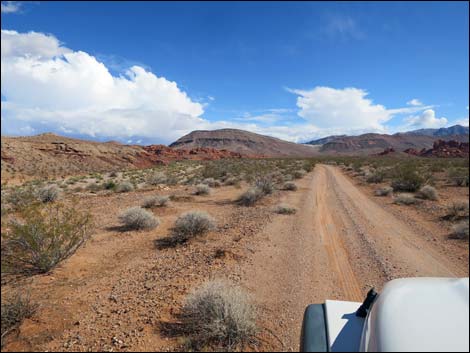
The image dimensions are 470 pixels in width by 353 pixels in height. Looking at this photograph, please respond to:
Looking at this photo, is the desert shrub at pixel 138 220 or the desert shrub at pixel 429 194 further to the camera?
the desert shrub at pixel 429 194

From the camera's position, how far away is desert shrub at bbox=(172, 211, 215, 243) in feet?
25.7

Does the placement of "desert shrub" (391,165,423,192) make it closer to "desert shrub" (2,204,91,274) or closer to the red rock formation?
"desert shrub" (2,204,91,274)

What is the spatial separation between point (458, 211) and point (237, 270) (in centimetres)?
959

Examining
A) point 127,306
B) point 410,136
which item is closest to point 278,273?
point 127,306

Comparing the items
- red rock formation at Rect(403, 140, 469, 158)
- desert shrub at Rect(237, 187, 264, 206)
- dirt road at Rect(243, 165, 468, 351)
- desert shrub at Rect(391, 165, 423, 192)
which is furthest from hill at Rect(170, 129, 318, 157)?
dirt road at Rect(243, 165, 468, 351)

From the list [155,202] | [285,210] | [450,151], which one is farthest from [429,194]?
[450,151]

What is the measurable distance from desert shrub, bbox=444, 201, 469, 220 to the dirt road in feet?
6.31

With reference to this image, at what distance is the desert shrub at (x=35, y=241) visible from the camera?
480cm

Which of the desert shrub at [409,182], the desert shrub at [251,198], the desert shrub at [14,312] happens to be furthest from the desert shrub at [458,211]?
the desert shrub at [14,312]

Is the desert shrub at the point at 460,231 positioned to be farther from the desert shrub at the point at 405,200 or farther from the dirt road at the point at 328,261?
the desert shrub at the point at 405,200

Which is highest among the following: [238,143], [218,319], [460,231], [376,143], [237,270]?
[376,143]

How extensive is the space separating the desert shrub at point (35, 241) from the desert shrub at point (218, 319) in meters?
3.01

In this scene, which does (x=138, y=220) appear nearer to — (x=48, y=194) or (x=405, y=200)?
(x=48, y=194)

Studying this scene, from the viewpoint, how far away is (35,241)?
496cm
